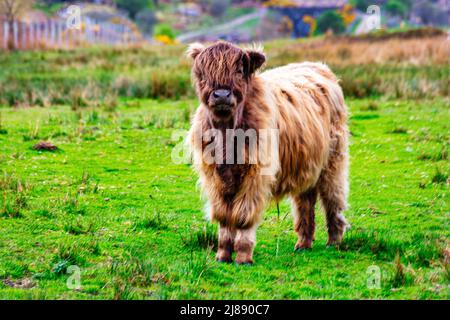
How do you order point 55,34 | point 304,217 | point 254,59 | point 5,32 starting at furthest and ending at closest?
point 55,34, point 5,32, point 304,217, point 254,59

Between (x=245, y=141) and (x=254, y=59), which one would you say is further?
(x=254, y=59)

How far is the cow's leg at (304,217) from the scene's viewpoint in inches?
249

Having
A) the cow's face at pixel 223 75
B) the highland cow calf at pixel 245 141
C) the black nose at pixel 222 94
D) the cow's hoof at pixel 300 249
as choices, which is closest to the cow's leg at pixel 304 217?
the cow's hoof at pixel 300 249

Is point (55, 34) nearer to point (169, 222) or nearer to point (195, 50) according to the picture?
point (169, 222)

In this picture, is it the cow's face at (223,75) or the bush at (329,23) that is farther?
the bush at (329,23)

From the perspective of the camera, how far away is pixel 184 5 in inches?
3600

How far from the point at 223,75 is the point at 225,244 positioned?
1.34 m

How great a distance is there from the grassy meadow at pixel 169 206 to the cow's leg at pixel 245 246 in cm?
10

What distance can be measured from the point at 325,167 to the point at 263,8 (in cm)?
7736

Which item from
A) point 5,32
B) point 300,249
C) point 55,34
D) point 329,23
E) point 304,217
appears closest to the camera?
point 300,249

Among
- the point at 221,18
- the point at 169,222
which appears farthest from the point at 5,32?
the point at 221,18

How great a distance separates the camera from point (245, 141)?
5574mm

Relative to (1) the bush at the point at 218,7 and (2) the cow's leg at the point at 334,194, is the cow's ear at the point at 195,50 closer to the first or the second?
(2) the cow's leg at the point at 334,194
